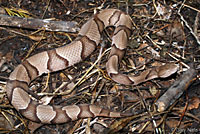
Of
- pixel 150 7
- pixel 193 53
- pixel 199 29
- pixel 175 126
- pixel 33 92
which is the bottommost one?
pixel 175 126

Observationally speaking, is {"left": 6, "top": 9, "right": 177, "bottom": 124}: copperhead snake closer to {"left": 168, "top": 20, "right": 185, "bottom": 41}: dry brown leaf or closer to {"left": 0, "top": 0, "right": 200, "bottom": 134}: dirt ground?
{"left": 0, "top": 0, "right": 200, "bottom": 134}: dirt ground

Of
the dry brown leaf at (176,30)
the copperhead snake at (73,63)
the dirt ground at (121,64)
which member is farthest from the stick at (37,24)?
the dry brown leaf at (176,30)

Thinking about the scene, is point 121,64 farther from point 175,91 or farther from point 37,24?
point 37,24

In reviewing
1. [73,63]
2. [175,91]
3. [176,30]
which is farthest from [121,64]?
[176,30]

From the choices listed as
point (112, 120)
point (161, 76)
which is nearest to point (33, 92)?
point (112, 120)

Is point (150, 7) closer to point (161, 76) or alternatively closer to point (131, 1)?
point (131, 1)

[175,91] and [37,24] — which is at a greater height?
[37,24]

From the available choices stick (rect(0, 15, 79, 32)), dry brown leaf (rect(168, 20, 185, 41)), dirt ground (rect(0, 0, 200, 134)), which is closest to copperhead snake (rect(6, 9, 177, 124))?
dirt ground (rect(0, 0, 200, 134))
